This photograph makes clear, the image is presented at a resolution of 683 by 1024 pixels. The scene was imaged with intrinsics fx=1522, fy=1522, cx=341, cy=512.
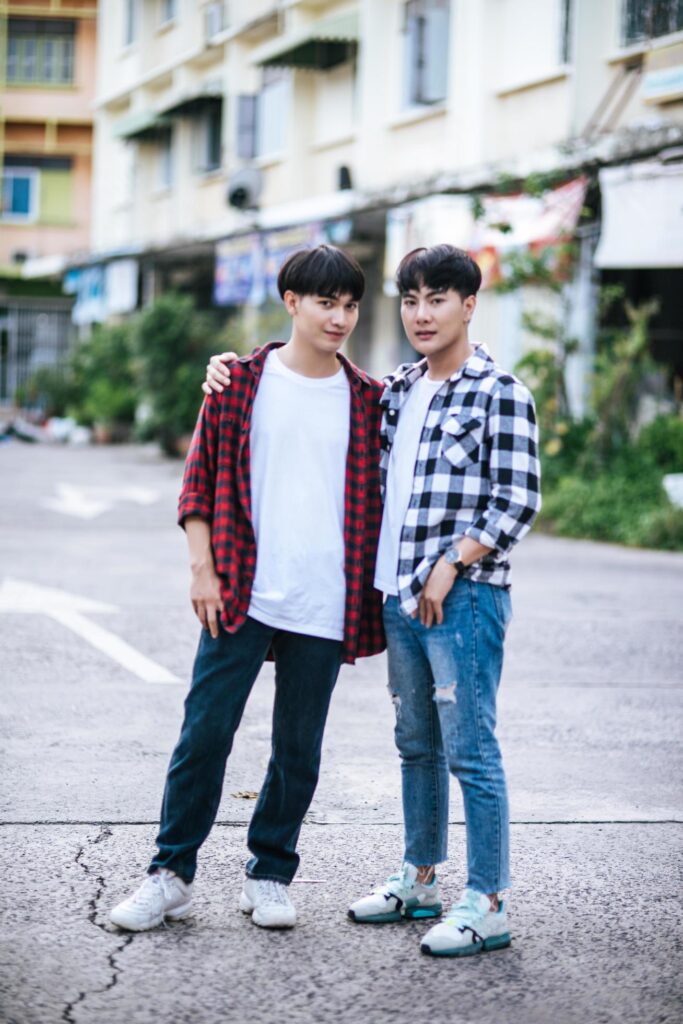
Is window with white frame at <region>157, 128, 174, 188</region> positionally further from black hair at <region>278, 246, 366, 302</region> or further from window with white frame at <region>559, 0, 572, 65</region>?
black hair at <region>278, 246, 366, 302</region>

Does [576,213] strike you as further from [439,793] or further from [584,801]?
[439,793]

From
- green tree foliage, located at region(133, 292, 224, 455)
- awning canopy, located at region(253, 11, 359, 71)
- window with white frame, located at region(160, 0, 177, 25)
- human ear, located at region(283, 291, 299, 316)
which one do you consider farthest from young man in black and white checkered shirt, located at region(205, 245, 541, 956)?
window with white frame, located at region(160, 0, 177, 25)

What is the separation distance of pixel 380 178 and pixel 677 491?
9.63 meters

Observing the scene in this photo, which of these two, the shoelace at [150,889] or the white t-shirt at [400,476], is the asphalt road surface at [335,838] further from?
the white t-shirt at [400,476]

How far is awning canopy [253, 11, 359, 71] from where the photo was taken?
73.0 ft

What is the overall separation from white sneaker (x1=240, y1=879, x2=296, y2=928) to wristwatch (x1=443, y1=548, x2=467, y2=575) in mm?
1009

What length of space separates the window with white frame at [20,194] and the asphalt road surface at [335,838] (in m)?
31.4

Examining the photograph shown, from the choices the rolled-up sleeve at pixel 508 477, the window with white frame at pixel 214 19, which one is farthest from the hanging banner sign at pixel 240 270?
the rolled-up sleeve at pixel 508 477

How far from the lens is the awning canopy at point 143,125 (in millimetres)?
31038

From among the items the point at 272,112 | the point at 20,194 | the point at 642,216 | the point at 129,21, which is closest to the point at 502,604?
the point at 642,216

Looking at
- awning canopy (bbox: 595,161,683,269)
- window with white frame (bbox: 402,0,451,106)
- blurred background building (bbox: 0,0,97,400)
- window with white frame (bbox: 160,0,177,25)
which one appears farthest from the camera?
blurred background building (bbox: 0,0,97,400)

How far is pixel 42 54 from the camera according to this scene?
3916 cm

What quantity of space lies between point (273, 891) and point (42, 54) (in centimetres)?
3811

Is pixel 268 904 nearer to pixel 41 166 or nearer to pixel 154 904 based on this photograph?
pixel 154 904
